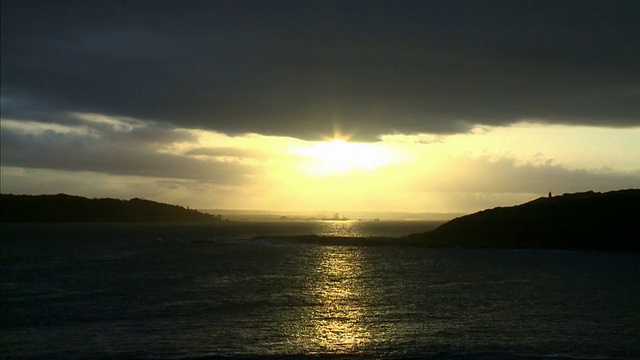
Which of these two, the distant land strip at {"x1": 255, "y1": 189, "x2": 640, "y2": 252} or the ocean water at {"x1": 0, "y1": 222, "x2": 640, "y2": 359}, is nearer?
the ocean water at {"x1": 0, "y1": 222, "x2": 640, "y2": 359}

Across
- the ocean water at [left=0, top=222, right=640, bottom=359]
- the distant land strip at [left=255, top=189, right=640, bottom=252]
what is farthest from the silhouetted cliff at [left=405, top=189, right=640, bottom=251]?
the ocean water at [left=0, top=222, right=640, bottom=359]

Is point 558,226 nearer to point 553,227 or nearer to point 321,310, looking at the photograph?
point 553,227

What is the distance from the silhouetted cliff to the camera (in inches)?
5261

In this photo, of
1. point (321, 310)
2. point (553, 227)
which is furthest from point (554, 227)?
point (321, 310)

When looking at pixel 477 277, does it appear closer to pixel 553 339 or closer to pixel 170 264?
pixel 553 339

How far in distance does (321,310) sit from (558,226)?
100 meters

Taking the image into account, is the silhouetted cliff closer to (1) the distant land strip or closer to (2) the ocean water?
(1) the distant land strip

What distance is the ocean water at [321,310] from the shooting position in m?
39.6

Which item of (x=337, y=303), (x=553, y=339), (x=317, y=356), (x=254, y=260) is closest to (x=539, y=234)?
(x=254, y=260)

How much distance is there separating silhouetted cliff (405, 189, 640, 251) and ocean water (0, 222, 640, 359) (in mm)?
31404

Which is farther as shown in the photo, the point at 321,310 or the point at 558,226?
the point at 558,226

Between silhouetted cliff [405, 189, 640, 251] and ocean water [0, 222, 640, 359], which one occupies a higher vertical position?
silhouetted cliff [405, 189, 640, 251]

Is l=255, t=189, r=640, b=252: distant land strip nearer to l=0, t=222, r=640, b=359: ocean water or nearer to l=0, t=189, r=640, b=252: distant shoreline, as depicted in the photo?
l=0, t=189, r=640, b=252: distant shoreline

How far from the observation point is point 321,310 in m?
54.8
